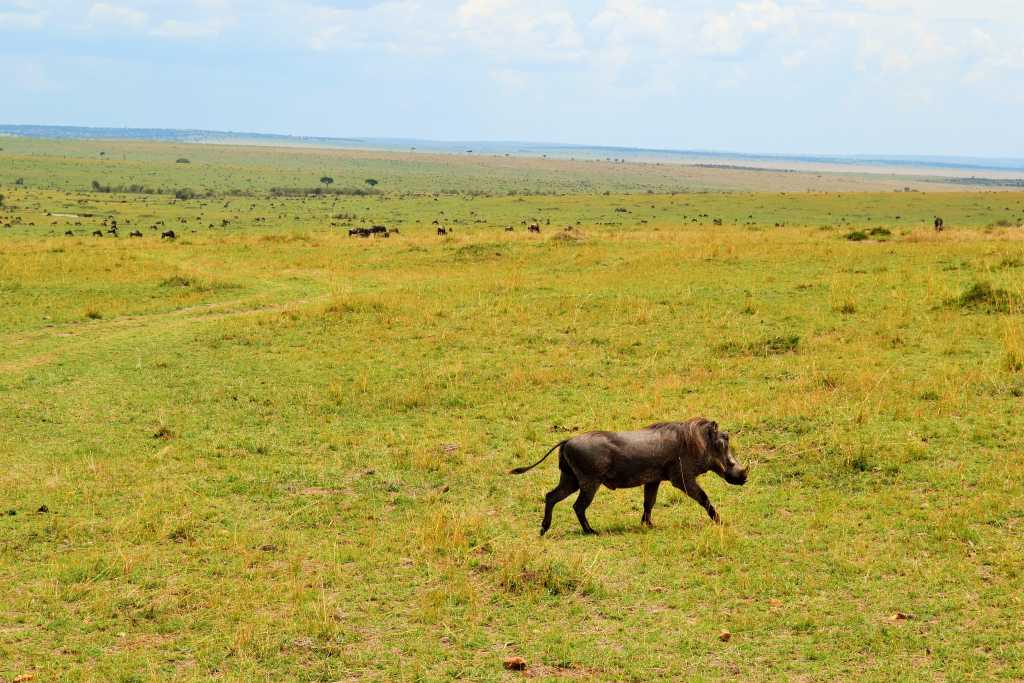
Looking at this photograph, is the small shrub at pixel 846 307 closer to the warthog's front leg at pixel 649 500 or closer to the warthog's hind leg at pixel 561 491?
the warthog's front leg at pixel 649 500

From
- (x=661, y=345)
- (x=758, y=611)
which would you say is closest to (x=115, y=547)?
(x=758, y=611)

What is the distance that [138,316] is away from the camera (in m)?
24.4

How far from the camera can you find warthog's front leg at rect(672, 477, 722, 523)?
955cm

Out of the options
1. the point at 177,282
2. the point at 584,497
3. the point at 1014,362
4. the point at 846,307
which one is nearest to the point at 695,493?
the point at 584,497

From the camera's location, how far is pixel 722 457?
380 inches

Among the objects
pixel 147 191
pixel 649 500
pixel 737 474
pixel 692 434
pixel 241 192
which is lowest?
pixel 649 500

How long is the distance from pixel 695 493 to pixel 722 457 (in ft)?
1.47

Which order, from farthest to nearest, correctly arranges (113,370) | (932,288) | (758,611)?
(932,288) < (113,370) < (758,611)

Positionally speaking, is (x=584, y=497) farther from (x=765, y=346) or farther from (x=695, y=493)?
(x=765, y=346)

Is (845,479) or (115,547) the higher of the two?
(845,479)

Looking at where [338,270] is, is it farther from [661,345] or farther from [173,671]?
[173,671]

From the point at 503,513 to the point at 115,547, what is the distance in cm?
391

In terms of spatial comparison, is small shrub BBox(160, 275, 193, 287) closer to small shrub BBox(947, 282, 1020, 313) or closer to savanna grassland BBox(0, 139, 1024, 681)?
savanna grassland BBox(0, 139, 1024, 681)

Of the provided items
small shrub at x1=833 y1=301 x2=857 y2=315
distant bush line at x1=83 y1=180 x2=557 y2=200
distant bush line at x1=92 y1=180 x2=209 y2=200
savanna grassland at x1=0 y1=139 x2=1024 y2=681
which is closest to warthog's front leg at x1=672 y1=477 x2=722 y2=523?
savanna grassland at x1=0 y1=139 x2=1024 y2=681
